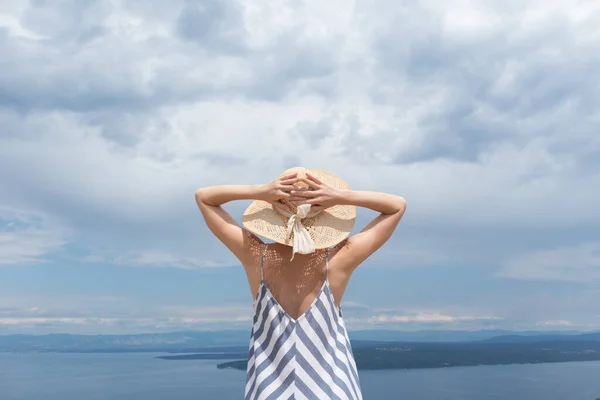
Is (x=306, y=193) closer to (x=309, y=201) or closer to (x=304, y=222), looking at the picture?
(x=309, y=201)

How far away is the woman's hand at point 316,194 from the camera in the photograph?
3.24m

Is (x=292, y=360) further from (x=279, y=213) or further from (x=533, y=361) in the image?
(x=533, y=361)

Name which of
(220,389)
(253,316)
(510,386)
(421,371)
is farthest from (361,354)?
(253,316)

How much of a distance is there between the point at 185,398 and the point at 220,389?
20.8 ft

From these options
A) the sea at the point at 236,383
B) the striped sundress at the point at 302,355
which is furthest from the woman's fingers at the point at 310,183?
the sea at the point at 236,383

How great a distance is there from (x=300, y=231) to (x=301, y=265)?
193 mm

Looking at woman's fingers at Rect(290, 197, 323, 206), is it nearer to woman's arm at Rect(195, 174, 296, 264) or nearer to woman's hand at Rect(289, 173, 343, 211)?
woman's hand at Rect(289, 173, 343, 211)

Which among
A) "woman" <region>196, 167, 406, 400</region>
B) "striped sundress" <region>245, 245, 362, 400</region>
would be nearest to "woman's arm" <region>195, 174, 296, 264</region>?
"woman" <region>196, 167, 406, 400</region>

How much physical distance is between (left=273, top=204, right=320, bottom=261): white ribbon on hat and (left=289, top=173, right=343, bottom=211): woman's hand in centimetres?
5

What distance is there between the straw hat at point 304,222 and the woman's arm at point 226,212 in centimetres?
9

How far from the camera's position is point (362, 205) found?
132 inches

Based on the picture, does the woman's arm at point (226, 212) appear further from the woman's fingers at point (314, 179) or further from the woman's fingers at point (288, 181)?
the woman's fingers at point (314, 179)

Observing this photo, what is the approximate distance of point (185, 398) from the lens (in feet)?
206

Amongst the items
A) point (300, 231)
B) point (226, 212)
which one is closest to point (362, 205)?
point (300, 231)
